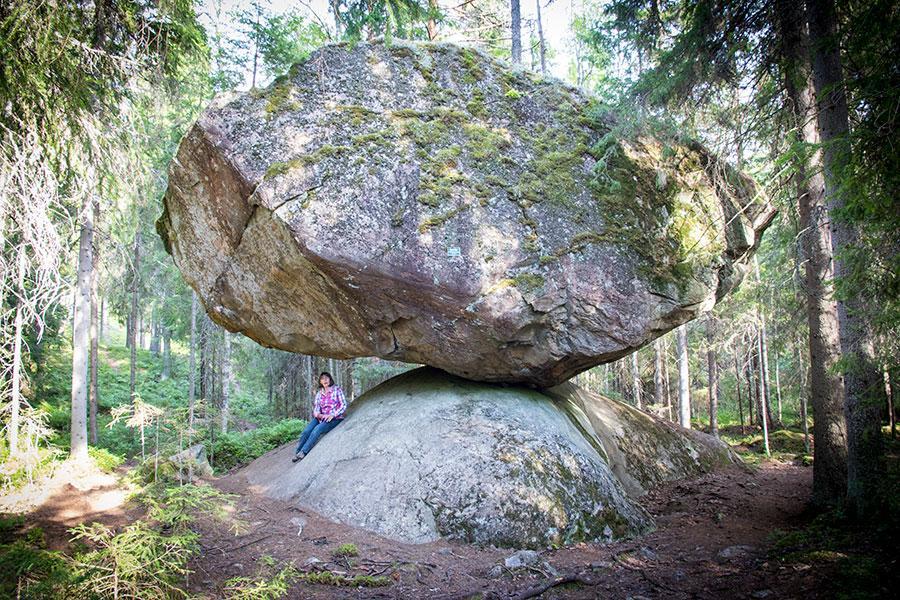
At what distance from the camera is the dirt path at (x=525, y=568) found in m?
4.69

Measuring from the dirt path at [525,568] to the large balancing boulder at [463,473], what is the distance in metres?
0.26

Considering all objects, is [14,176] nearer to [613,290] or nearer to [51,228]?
[51,228]

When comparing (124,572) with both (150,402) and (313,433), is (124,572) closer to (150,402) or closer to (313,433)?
(313,433)

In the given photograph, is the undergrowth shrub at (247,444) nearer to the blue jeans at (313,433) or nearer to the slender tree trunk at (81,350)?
the slender tree trunk at (81,350)

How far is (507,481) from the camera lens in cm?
643

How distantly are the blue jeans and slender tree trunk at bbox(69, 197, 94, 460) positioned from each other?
11.9 ft

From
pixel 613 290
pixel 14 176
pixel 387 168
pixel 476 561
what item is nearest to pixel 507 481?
pixel 476 561

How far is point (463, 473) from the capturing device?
6535mm

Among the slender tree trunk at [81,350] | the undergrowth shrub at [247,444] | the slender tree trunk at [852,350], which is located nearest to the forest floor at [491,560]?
the slender tree trunk at [852,350]

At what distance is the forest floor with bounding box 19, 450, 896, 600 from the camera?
15.2ft

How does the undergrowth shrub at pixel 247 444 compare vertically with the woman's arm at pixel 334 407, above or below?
below

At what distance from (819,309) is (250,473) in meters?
9.92

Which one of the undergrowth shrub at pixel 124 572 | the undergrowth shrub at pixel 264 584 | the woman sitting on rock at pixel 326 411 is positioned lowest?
the undergrowth shrub at pixel 264 584

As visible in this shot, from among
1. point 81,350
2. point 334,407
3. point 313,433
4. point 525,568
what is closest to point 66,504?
point 313,433
